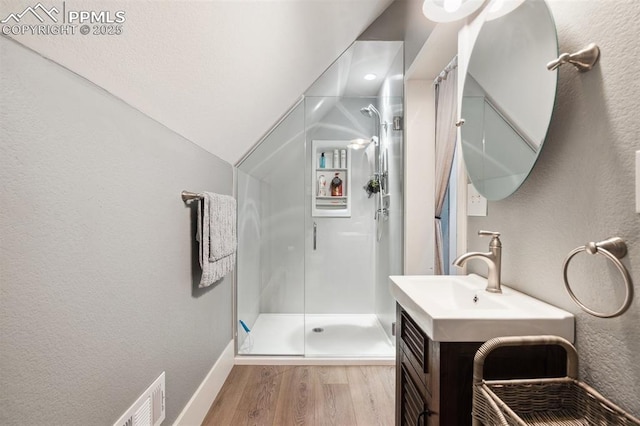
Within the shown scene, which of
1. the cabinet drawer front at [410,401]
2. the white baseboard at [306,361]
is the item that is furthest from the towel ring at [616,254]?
the white baseboard at [306,361]

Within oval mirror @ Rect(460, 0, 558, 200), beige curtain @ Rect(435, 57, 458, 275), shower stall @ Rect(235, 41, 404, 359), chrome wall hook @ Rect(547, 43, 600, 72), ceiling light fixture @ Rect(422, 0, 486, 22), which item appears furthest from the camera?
shower stall @ Rect(235, 41, 404, 359)

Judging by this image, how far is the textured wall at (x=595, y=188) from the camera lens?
0.71 meters

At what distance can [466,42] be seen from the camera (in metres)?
1.50

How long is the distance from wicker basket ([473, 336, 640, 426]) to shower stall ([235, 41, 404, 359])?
5.85 feet

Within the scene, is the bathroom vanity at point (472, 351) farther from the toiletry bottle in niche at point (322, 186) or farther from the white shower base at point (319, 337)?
the toiletry bottle in niche at point (322, 186)

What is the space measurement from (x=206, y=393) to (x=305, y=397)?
603mm

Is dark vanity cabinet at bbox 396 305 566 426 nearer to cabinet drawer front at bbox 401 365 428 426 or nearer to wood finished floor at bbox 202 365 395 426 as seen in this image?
cabinet drawer front at bbox 401 365 428 426

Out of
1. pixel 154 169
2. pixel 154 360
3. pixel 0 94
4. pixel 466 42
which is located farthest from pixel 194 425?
pixel 466 42

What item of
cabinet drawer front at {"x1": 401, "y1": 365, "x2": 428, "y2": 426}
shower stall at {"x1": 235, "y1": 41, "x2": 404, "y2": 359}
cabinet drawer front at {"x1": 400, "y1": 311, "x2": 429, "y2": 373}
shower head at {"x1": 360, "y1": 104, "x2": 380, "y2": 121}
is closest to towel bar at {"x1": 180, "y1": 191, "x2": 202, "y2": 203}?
shower stall at {"x1": 235, "y1": 41, "x2": 404, "y2": 359}

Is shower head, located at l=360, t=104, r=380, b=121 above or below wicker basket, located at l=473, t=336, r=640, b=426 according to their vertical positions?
above

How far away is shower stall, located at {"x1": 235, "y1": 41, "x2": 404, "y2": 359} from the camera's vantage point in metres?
2.65

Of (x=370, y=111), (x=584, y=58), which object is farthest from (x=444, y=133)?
(x=584, y=58)

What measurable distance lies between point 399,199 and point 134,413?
6.97 feet

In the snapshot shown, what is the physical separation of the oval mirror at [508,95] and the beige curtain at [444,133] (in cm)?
70
